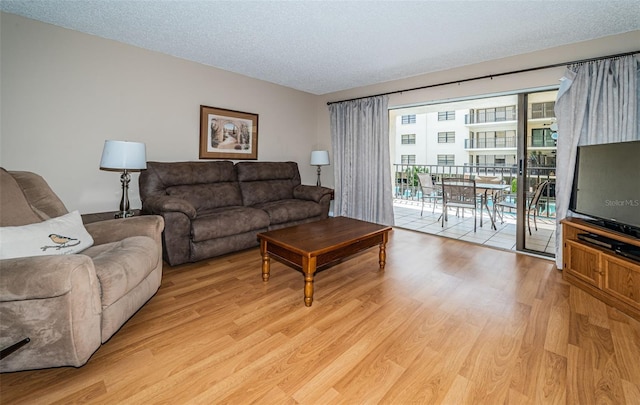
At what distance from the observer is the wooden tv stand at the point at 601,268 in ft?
6.72

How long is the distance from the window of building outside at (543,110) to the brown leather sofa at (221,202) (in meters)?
2.68

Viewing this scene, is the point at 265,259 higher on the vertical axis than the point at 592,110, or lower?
lower

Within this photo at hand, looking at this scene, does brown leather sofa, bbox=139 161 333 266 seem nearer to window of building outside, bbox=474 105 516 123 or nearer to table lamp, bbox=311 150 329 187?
table lamp, bbox=311 150 329 187

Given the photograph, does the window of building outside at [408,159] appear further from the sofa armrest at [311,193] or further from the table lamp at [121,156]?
the table lamp at [121,156]

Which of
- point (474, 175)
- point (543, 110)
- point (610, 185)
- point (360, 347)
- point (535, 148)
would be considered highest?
point (543, 110)

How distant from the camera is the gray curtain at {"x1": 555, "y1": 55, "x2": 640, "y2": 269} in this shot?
2629 millimetres

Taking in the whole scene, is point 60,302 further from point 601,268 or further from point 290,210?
point 601,268

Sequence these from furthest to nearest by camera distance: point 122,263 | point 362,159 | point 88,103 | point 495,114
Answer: point 495,114, point 362,159, point 88,103, point 122,263

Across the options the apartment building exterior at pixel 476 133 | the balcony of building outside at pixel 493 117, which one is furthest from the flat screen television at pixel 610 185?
the balcony of building outside at pixel 493 117

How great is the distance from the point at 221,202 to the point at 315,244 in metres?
1.86

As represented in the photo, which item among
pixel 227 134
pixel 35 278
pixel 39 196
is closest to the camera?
pixel 35 278

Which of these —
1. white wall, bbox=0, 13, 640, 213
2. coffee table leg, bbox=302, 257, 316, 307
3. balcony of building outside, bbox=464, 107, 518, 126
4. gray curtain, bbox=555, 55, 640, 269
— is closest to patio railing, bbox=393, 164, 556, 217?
gray curtain, bbox=555, 55, 640, 269

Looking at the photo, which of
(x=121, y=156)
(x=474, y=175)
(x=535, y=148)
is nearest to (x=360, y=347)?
(x=121, y=156)

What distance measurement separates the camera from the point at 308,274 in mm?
2154
